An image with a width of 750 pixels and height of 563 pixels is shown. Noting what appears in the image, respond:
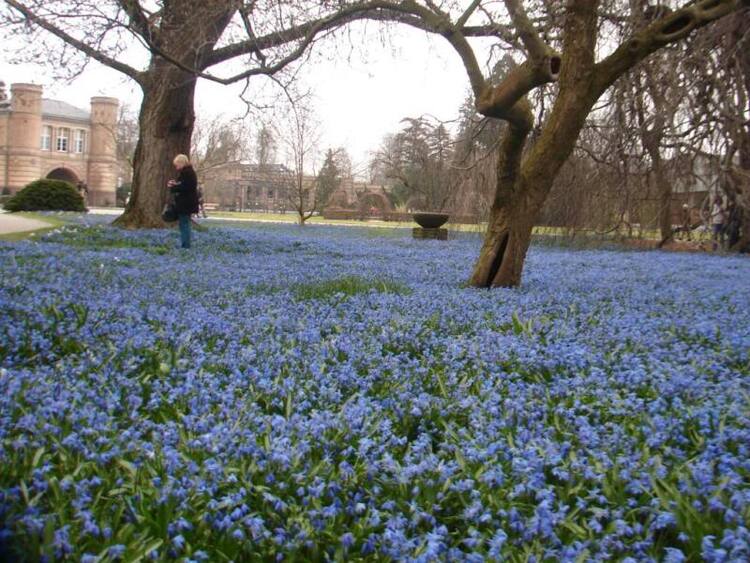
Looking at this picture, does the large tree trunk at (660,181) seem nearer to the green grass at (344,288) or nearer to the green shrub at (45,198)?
the green grass at (344,288)

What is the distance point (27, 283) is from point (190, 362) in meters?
3.42

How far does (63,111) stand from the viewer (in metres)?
77.4

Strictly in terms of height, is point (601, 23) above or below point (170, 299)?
above

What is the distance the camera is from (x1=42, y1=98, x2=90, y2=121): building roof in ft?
242

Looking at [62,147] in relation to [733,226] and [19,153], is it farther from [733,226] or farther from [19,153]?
[733,226]

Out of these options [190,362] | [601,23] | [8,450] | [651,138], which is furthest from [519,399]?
[651,138]

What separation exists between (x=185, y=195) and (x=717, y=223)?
1495 cm

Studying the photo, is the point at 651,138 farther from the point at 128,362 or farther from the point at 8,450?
the point at 8,450

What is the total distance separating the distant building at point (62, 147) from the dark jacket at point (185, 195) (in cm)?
5756

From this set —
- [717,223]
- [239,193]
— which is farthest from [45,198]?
[239,193]

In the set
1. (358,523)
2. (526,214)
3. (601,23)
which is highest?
(601,23)

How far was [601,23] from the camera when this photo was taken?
13.5m

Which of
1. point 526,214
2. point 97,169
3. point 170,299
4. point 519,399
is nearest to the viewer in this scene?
point 519,399

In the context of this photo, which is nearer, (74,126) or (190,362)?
(190,362)
